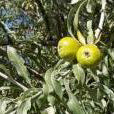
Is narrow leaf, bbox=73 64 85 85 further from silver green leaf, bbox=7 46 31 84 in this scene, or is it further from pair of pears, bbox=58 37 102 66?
silver green leaf, bbox=7 46 31 84

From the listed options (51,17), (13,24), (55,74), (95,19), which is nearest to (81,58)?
(55,74)

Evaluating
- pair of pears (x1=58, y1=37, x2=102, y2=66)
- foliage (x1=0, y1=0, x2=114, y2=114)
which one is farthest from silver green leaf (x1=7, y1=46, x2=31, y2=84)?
pair of pears (x1=58, y1=37, x2=102, y2=66)

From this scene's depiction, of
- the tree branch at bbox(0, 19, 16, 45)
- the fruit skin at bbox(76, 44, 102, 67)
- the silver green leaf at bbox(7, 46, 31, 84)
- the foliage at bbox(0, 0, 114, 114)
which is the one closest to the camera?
the fruit skin at bbox(76, 44, 102, 67)

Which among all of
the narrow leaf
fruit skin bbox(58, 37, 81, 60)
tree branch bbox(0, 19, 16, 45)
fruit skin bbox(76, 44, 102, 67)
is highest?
tree branch bbox(0, 19, 16, 45)

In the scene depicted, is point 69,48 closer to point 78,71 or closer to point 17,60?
point 78,71

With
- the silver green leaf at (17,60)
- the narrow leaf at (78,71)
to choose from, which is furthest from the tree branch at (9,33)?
the narrow leaf at (78,71)

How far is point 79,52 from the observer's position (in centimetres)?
161

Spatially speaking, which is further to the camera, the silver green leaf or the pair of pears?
the silver green leaf

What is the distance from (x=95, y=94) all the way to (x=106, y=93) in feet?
0.24

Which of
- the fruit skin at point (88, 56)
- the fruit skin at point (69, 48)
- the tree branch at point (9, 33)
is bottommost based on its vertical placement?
the fruit skin at point (88, 56)

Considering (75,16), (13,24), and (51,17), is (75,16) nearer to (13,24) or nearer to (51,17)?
(51,17)

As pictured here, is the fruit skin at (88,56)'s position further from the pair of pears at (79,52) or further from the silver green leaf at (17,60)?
the silver green leaf at (17,60)

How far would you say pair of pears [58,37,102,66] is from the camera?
1.60m

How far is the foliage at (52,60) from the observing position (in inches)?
69.2
